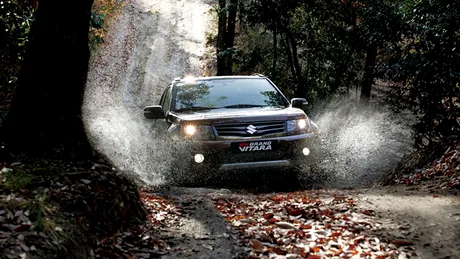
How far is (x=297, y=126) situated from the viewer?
8.42 meters

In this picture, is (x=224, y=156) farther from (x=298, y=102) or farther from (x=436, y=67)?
(x=436, y=67)

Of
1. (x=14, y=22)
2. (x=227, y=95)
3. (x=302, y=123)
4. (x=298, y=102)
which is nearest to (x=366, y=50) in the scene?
(x=298, y=102)

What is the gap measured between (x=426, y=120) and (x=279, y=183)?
11.0 feet

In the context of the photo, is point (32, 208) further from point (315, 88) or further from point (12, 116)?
point (315, 88)

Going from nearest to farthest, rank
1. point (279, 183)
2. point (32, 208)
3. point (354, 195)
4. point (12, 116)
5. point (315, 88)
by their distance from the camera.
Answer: point (32, 208), point (12, 116), point (354, 195), point (279, 183), point (315, 88)

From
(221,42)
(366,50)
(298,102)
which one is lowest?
(298,102)

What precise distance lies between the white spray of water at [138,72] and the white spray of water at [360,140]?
3.28 meters

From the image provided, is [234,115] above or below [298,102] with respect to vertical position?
below

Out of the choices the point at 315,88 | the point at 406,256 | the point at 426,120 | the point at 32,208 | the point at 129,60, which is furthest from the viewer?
the point at 129,60

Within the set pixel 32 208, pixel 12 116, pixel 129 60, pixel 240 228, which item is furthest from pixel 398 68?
pixel 129 60

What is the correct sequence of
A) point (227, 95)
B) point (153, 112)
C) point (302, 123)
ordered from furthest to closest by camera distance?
point (227, 95) < point (153, 112) < point (302, 123)

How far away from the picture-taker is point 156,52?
93.5 ft

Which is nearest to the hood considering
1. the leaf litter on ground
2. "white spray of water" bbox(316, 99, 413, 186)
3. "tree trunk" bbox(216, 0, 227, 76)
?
the leaf litter on ground

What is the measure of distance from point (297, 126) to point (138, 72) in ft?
59.8
